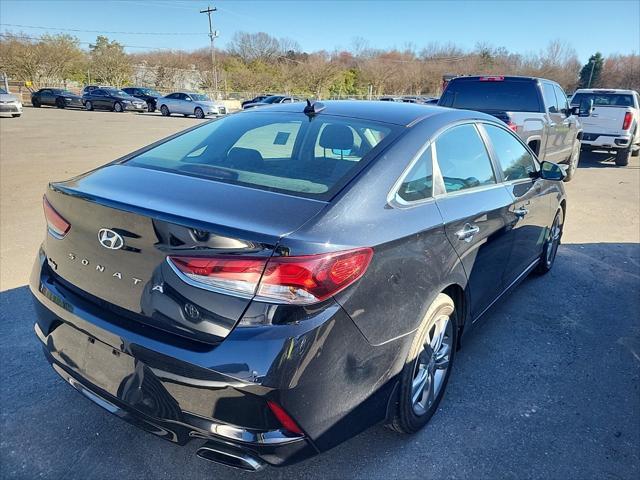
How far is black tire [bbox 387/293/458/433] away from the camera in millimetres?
2234

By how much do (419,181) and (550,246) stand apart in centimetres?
301

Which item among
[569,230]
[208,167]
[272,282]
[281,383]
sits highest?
[208,167]

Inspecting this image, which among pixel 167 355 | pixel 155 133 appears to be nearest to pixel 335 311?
pixel 167 355

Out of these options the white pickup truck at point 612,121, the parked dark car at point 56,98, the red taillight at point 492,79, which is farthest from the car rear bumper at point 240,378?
the parked dark car at point 56,98

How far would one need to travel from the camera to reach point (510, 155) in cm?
356

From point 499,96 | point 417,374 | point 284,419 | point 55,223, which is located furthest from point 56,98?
point 284,419

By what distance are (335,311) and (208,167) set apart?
3.64ft

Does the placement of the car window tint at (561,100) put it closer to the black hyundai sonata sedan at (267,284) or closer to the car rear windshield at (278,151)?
the black hyundai sonata sedan at (267,284)

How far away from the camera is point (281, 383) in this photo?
5.38 ft

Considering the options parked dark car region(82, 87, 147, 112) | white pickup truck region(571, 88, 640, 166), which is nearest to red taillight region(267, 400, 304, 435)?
white pickup truck region(571, 88, 640, 166)

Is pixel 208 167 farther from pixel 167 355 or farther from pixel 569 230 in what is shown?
pixel 569 230

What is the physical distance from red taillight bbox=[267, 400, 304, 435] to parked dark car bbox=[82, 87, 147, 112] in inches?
1434

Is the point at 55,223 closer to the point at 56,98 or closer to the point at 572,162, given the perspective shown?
the point at 572,162

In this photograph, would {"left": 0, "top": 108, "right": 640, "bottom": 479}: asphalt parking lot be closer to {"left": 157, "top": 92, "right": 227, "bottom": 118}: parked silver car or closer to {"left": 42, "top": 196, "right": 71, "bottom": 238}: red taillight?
{"left": 42, "top": 196, "right": 71, "bottom": 238}: red taillight
